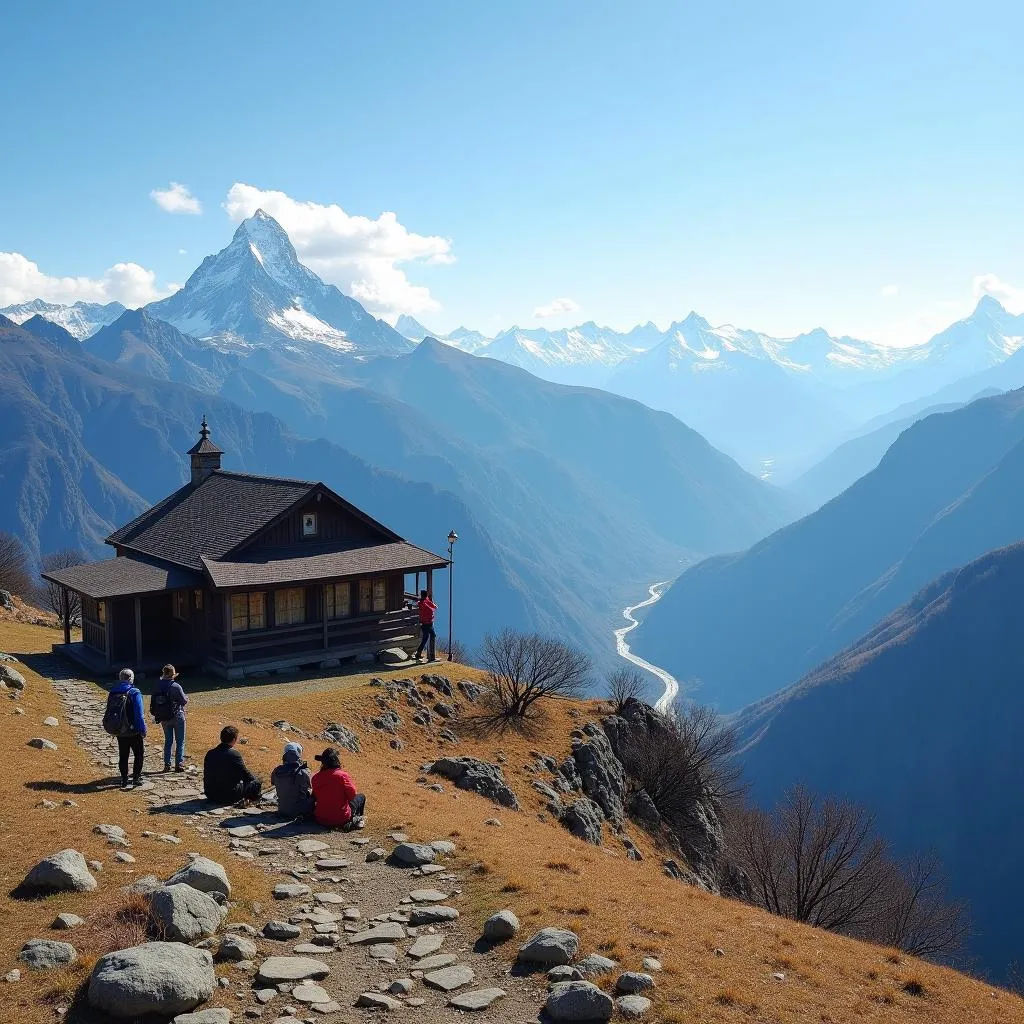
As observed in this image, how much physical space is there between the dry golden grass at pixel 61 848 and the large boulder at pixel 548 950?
4456 millimetres

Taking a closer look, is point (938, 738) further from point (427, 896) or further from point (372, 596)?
point (427, 896)

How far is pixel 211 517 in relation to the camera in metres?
45.8

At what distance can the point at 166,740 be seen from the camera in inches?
906

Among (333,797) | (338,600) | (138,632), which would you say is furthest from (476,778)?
(138,632)

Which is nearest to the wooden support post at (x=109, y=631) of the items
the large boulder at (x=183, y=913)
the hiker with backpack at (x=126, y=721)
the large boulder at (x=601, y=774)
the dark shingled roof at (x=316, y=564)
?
the dark shingled roof at (x=316, y=564)

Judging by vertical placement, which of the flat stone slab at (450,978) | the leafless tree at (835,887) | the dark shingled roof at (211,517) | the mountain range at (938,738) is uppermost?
the dark shingled roof at (211,517)

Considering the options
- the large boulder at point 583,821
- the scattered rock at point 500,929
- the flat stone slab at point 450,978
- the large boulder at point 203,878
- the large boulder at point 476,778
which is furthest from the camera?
the large boulder at point 583,821

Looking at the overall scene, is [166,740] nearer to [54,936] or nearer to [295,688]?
[54,936]

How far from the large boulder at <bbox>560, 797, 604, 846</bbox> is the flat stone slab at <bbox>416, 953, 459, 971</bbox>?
825 inches

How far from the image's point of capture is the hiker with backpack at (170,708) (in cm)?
2238

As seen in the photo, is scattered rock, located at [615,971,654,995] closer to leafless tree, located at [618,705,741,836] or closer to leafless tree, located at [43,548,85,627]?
leafless tree, located at [618,705,741,836]

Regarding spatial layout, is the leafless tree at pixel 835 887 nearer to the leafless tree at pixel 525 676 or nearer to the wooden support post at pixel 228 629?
the leafless tree at pixel 525 676

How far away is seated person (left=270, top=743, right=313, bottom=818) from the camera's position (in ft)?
65.1

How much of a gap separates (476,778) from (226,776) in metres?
12.8
